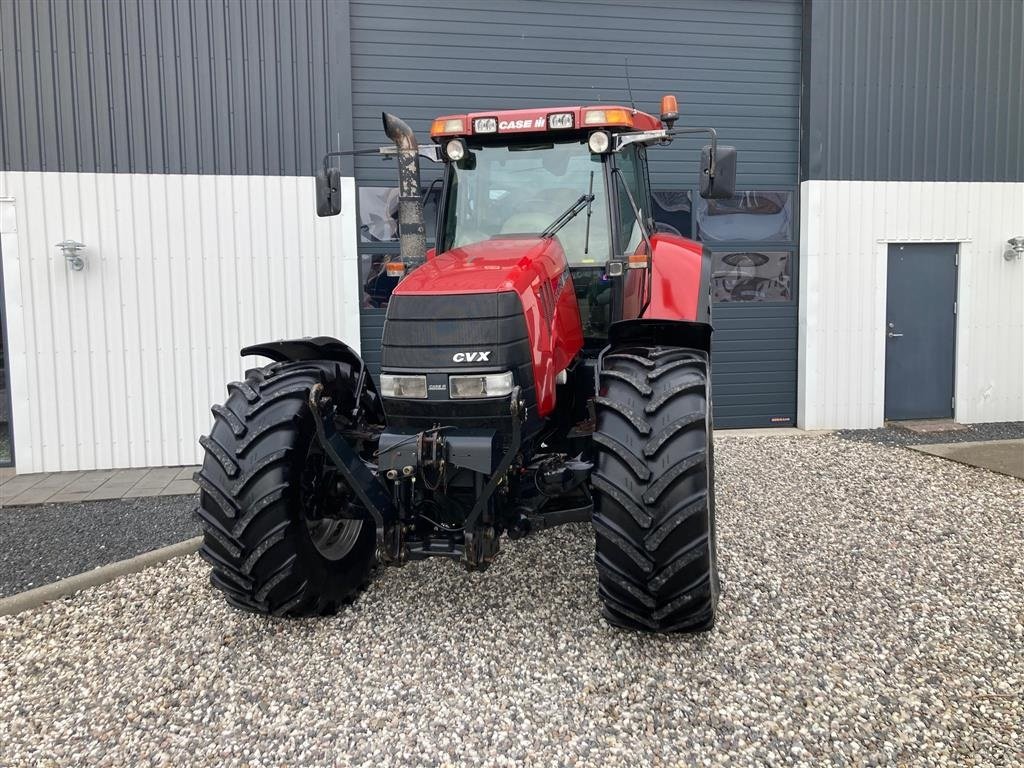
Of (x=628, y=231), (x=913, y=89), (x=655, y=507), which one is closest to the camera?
(x=655, y=507)

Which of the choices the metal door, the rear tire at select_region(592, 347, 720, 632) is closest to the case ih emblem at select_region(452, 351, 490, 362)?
the rear tire at select_region(592, 347, 720, 632)

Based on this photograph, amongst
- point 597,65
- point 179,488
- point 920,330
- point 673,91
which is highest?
point 597,65

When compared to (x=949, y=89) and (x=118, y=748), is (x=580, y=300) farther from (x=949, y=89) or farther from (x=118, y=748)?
(x=949, y=89)

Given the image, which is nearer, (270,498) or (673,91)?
(270,498)

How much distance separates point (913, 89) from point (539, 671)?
807 cm

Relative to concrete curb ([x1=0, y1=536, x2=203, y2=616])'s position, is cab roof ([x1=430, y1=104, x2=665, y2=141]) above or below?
above

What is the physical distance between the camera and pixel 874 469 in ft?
20.5

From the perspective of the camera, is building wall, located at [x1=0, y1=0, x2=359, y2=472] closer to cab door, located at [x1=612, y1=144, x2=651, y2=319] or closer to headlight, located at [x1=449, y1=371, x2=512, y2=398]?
cab door, located at [x1=612, y1=144, x2=651, y2=319]

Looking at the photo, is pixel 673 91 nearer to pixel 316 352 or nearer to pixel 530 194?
pixel 530 194

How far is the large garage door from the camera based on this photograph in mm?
7309

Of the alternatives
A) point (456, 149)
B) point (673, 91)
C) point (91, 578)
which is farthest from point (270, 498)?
point (673, 91)

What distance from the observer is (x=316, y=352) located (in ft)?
11.9

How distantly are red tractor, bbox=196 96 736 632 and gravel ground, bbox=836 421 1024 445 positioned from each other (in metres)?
4.87

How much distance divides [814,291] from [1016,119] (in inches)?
124
